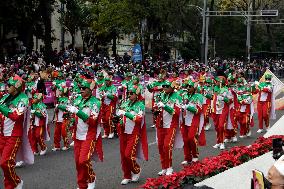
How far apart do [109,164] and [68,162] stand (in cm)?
98

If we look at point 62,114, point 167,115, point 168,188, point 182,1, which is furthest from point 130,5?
point 168,188

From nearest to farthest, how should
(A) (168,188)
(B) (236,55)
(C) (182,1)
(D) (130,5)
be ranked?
(A) (168,188) < (D) (130,5) < (C) (182,1) < (B) (236,55)

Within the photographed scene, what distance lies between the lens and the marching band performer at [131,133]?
10.6m

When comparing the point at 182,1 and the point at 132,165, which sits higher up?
the point at 182,1

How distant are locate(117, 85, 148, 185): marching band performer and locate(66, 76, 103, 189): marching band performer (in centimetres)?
84

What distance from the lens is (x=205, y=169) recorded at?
7.41 metres

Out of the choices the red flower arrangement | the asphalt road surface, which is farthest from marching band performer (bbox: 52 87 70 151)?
the red flower arrangement

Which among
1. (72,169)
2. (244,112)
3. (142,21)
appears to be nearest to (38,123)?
(72,169)

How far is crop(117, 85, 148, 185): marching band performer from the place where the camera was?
10617 mm

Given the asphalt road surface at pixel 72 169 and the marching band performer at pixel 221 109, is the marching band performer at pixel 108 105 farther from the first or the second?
the marching band performer at pixel 221 109

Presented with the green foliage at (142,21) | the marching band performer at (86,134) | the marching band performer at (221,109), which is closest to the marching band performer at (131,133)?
the marching band performer at (86,134)

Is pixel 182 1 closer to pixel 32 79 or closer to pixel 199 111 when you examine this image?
pixel 32 79

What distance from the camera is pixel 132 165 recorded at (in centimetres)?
1072

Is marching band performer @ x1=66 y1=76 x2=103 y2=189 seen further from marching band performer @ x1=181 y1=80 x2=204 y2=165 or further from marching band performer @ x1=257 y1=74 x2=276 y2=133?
marching band performer @ x1=257 y1=74 x2=276 y2=133
